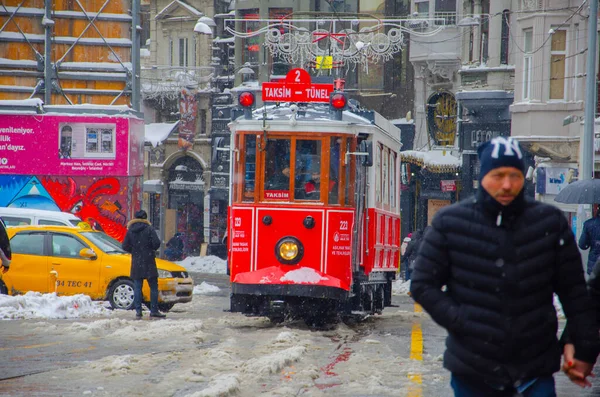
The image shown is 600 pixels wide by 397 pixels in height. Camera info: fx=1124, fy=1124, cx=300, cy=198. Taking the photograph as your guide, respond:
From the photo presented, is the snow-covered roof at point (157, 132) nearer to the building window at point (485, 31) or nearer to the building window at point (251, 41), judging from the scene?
the building window at point (251, 41)

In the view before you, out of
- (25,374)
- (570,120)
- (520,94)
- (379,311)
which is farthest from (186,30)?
(25,374)

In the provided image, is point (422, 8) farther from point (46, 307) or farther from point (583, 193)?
point (46, 307)

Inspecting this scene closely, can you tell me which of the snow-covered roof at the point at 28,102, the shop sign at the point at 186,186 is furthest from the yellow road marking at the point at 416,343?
the shop sign at the point at 186,186

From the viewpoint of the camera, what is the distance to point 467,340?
4.88 m

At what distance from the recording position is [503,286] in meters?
4.83

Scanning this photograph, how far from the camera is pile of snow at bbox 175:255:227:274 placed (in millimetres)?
45400

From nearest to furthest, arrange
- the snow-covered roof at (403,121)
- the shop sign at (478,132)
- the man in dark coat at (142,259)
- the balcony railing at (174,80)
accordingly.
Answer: the man in dark coat at (142,259)
the shop sign at (478,132)
the snow-covered roof at (403,121)
the balcony railing at (174,80)

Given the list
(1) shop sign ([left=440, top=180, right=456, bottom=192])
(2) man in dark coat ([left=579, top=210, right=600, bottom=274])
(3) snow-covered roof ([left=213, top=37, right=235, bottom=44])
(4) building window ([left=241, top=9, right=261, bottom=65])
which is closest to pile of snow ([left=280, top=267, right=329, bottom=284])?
(2) man in dark coat ([left=579, top=210, right=600, bottom=274])

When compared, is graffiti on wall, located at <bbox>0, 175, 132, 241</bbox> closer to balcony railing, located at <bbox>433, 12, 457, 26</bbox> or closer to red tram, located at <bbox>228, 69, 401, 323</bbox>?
balcony railing, located at <bbox>433, 12, 457, 26</bbox>

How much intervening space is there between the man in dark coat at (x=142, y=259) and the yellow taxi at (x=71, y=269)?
1.63 m

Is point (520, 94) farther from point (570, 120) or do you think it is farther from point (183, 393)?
point (183, 393)

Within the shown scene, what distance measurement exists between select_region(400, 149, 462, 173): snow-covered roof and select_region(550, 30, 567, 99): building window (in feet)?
28.4

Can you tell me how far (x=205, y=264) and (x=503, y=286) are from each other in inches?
1662

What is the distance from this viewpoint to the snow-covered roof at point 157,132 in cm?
5269
